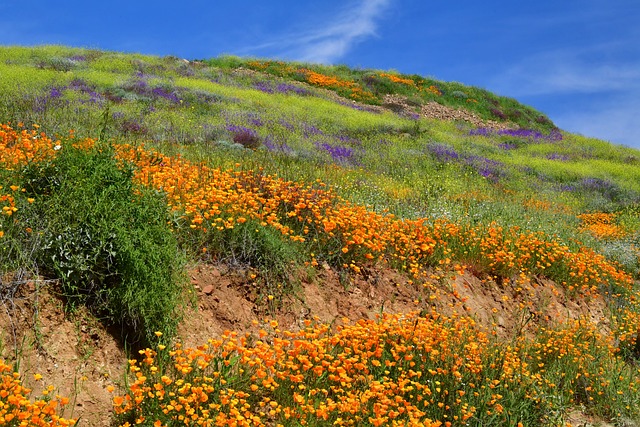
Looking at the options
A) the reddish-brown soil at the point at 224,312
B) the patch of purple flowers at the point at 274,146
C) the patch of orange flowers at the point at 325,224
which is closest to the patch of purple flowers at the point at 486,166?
the patch of purple flowers at the point at 274,146

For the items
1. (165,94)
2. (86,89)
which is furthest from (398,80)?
(86,89)

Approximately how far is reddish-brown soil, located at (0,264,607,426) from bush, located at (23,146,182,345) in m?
0.21

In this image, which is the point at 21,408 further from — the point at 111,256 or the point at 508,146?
the point at 508,146

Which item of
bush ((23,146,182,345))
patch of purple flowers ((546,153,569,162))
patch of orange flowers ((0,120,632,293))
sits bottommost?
bush ((23,146,182,345))

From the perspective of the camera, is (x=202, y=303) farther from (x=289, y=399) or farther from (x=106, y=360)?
(x=289, y=399)

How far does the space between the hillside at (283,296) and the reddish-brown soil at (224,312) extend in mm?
21

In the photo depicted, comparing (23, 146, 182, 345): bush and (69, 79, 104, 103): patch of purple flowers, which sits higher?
(69, 79, 104, 103): patch of purple flowers

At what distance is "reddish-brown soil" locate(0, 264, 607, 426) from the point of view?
4254 millimetres

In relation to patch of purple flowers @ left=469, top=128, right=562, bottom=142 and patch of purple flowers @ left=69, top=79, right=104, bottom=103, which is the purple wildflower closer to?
patch of purple flowers @ left=69, top=79, right=104, bottom=103

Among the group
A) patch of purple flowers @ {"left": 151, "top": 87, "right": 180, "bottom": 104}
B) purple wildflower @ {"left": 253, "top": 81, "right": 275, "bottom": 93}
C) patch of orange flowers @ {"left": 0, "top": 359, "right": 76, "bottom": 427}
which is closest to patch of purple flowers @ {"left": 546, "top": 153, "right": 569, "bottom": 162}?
purple wildflower @ {"left": 253, "top": 81, "right": 275, "bottom": 93}

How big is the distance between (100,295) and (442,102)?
35.6 meters

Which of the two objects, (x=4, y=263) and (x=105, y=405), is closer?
(x=105, y=405)

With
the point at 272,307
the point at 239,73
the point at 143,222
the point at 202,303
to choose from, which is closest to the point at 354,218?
the point at 272,307

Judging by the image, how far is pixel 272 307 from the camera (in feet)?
19.8
